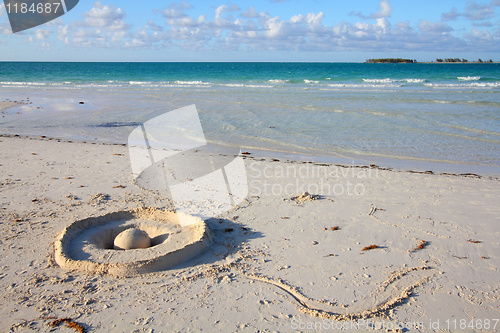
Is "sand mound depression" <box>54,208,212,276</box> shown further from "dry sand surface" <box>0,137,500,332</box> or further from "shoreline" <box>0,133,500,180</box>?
"shoreline" <box>0,133,500,180</box>

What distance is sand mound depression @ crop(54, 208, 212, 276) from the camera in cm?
371

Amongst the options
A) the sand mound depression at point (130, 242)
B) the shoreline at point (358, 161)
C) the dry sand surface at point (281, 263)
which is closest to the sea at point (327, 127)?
the shoreline at point (358, 161)

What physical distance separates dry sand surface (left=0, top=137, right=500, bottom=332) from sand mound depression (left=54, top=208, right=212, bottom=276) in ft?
0.26

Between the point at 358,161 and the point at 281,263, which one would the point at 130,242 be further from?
the point at 358,161

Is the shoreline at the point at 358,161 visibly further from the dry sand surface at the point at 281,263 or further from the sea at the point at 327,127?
the dry sand surface at the point at 281,263

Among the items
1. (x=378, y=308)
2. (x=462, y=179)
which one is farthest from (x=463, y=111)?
(x=378, y=308)

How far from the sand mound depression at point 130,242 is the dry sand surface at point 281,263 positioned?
0.26 ft

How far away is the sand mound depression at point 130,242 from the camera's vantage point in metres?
3.71

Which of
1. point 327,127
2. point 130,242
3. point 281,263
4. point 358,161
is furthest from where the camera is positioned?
point 327,127

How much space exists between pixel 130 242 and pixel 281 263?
5.42 feet

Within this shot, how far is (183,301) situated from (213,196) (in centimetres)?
266

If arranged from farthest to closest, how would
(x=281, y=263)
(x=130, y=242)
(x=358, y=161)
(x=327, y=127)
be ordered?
(x=327, y=127) < (x=358, y=161) < (x=130, y=242) < (x=281, y=263)

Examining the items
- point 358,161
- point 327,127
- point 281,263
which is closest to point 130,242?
point 281,263

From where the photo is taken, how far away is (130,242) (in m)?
4.16
